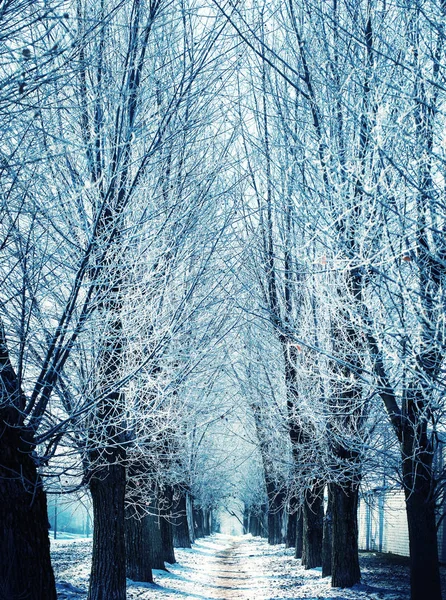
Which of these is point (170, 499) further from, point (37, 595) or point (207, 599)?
point (37, 595)

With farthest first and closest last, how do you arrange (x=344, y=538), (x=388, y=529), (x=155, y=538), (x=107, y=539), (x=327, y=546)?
1. (x=388, y=529)
2. (x=155, y=538)
3. (x=327, y=546)
4. (x=344, y=538)
5. (x=107, y=539)

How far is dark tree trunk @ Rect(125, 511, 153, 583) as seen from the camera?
13.8 m

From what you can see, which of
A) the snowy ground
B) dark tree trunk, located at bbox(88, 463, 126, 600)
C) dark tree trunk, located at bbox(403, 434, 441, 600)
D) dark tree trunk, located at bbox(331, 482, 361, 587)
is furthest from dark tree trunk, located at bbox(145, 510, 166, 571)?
dark tree trunk, located at bbox(403, 434, 441, 600)

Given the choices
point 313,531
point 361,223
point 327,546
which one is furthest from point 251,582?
point 361,223

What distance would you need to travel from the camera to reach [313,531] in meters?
17.1

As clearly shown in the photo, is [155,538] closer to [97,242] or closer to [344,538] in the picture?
[344,538]

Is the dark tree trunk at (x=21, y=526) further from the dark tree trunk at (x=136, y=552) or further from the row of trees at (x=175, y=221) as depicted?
the dark tree trunk at (x=136, y=552)

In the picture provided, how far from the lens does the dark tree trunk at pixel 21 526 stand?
5523 millimetres

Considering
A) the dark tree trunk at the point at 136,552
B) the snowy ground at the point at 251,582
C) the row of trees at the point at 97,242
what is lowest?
the snowy ground at the point at 251,582

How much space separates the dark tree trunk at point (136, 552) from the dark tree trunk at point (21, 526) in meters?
8.00

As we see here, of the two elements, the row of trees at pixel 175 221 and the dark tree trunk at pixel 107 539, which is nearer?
the row of trees at pixel 175 221

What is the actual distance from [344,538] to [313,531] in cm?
455

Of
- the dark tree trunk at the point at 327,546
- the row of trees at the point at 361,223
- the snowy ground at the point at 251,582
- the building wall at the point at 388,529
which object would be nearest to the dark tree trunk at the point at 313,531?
the snowy ground at the point at 251,582

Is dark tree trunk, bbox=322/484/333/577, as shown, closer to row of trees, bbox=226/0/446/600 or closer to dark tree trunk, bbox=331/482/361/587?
row of trees, bbox=226/0/446/600
